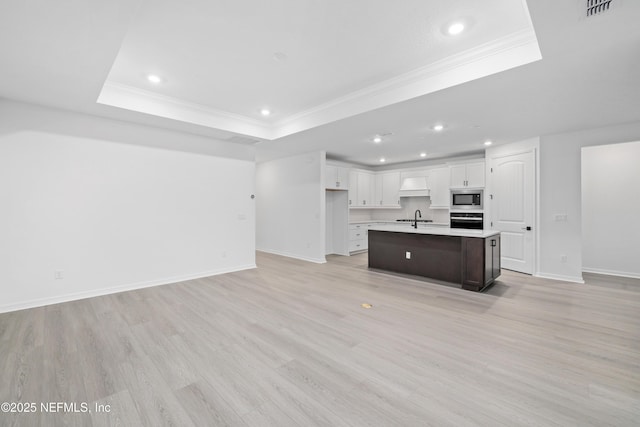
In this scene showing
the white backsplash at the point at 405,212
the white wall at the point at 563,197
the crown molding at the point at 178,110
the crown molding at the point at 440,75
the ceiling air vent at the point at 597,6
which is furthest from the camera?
the white backsplash at the point at 405,212

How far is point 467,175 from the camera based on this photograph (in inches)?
259


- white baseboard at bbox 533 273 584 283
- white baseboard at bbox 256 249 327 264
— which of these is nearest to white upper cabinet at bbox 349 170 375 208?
white baseboard at bbox 256 249 327 264

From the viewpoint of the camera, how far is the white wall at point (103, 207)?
3445 mm

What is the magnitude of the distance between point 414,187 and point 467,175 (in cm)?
146

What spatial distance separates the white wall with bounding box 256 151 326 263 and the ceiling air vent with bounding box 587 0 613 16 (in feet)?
15.7

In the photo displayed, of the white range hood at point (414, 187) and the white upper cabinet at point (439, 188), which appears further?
the white range hood at point (414, 187)

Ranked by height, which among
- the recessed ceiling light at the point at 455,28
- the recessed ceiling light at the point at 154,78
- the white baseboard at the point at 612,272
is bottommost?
the white baseboard at the point at 612,272

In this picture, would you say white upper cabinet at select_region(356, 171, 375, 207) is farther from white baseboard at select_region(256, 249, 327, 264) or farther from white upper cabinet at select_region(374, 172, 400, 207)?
white baseboard at select_region(256, 249, 327, 264)

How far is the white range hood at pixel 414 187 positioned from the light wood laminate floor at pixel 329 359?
4126 millimetres

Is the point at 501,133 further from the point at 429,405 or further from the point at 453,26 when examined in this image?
the point at 429,405

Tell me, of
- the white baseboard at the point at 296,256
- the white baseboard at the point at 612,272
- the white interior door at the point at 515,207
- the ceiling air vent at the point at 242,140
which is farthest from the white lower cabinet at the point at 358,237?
the white baseboard at the point at 612,272

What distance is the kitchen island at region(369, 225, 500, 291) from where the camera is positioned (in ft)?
13.6

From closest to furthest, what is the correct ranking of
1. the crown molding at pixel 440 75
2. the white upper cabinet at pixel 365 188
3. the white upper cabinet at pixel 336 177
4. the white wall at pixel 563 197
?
1. the crown molding at pixel 440 75
2. the white wall at pixel 563 197
3. the white upper cabinet at pixel 336 177
4. the white upper cabinet at pixel 365 188

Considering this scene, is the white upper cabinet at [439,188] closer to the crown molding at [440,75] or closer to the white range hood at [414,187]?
the white range hood at [414,187]
